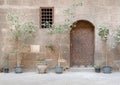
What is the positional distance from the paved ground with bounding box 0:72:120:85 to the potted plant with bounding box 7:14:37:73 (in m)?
0.81

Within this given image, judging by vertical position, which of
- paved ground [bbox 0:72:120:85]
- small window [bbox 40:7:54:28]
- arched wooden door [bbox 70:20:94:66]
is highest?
small window [bbox 40:7:54:28]

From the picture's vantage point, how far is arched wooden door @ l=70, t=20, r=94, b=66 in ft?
30.3

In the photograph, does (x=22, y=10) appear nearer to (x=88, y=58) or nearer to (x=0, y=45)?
(x=0, y=45)

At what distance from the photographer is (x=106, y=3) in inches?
352

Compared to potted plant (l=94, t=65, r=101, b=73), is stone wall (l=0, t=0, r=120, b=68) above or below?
above

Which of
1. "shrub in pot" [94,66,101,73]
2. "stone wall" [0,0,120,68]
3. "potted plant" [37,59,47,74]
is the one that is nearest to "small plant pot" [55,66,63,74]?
"potted plant" [37,59,47,74]

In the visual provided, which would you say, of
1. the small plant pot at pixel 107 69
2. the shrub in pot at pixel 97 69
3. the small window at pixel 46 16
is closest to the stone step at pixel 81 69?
the shrub in pot at pixel 97 69

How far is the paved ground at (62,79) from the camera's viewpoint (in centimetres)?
687

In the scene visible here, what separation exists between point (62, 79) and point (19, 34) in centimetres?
239

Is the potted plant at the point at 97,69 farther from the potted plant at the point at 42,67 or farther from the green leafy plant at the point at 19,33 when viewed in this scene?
the green leafy plant at the point at 19,33

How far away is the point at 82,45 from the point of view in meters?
9.24

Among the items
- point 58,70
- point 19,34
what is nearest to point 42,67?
point 58,70

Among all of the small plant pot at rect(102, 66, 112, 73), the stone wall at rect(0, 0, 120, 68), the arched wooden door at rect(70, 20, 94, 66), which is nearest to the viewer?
the small plant pot at rect(102, 66, 112, 73)

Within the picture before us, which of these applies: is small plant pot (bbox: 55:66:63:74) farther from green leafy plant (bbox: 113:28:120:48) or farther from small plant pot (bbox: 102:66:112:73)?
green leafy plant (bbox: 113:28:120:48)
